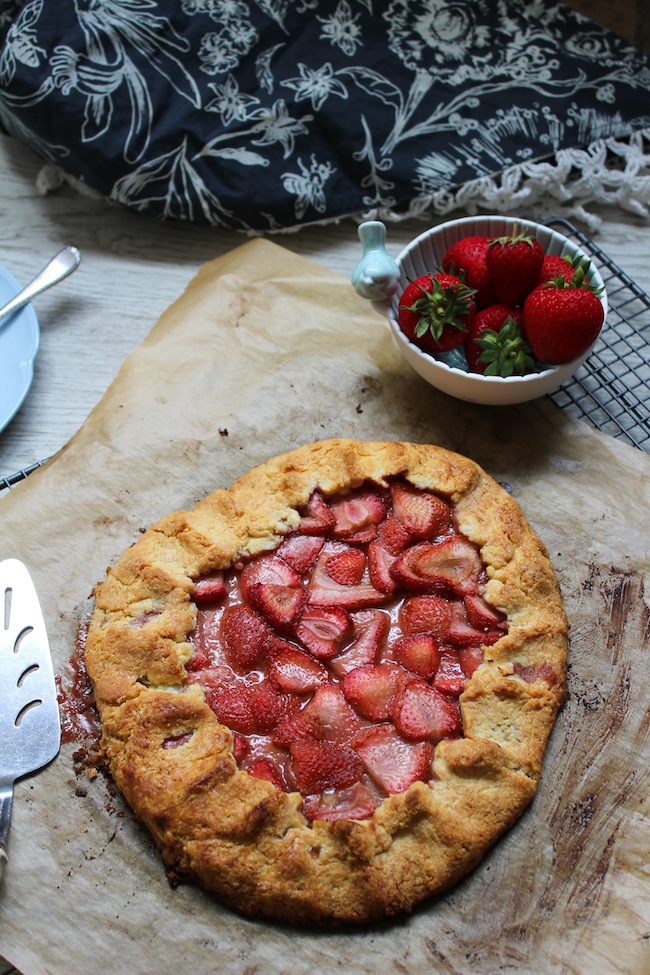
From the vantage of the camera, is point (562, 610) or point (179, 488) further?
point (179, 488)

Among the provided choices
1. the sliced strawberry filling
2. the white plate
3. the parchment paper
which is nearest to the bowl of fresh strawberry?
the parchment paper

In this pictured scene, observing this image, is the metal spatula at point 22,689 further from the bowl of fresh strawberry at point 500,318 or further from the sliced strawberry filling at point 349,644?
the bowl of fresh strawberry at point 500,318

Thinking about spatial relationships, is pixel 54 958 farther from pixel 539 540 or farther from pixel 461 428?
pixel 461 428

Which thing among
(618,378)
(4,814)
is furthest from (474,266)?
(4,814)

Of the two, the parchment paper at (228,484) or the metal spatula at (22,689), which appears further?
the metal spatula at (22,689)

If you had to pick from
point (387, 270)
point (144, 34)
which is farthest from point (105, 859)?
point (144, 34)

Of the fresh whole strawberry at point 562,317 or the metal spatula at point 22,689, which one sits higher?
the fresh whole strawberry at point 562,317

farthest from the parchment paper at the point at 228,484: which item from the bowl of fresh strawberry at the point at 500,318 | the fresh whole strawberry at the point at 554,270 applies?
the fresh whole strawberry at the point at 554,270
